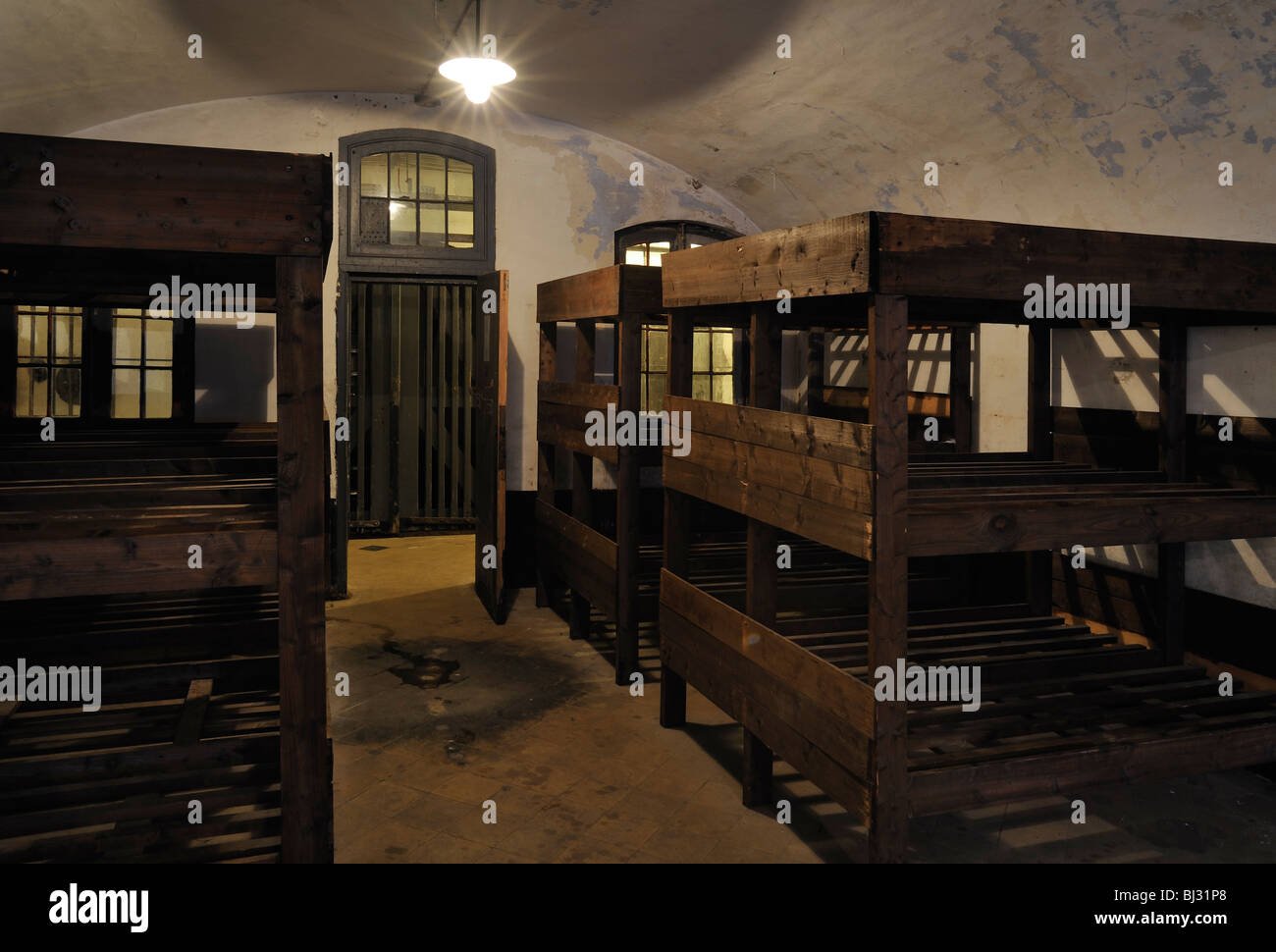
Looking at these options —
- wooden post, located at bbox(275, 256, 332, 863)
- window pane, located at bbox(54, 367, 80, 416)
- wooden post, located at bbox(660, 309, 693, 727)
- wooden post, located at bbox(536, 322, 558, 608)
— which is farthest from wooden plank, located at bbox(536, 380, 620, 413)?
window pane, located at bbox(54, 367, 80, 416)

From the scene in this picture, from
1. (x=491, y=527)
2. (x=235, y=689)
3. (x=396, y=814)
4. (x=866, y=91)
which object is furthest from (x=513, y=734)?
(x=866, y=91)

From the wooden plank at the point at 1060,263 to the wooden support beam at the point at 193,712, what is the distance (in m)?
2.41

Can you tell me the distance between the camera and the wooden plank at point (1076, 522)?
2.82 meters

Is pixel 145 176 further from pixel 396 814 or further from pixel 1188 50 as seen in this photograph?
pixel 1188 50

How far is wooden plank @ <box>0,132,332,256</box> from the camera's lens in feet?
7.43

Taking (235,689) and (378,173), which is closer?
(235,689)

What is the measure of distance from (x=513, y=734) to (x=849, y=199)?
159 inches

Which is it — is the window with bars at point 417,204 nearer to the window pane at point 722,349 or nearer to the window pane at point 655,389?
the window pane at point 655,389

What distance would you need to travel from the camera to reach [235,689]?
12.4 feet

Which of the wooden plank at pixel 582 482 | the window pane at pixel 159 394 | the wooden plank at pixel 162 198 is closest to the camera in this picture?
the wooden plank at pixel 162 198

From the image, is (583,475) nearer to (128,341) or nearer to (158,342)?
(158,342)

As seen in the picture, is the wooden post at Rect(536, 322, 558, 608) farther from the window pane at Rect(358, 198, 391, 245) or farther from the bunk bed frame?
the window pane at Rect(358, 198, 391, 245)

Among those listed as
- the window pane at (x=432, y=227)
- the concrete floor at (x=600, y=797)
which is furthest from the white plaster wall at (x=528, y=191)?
the concrete floor at (x=600, y=797)
